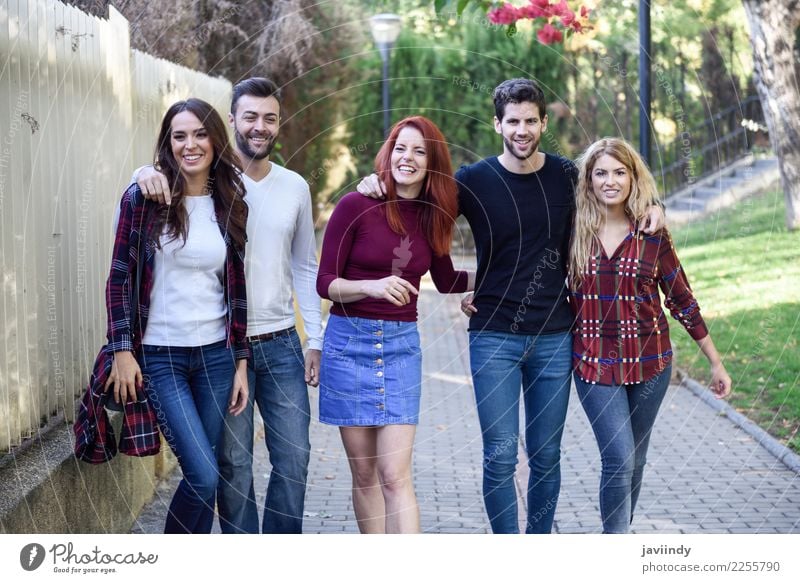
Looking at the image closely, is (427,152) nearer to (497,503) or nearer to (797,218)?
(497,503)

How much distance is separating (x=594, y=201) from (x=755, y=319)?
596 cm

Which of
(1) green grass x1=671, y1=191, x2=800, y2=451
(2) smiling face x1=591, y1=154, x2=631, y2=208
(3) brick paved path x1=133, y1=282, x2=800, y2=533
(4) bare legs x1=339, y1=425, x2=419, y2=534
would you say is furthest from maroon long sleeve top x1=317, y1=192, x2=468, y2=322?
Answer: (1) green grass x1=671, y1=191, x2=800, y2=451

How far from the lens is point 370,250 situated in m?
3.99

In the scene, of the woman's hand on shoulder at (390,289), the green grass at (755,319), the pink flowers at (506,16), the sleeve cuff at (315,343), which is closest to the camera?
the woman's hand on shoulder at (390,289)

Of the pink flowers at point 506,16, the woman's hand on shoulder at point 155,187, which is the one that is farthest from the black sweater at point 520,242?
the pink flowers at point 506,16

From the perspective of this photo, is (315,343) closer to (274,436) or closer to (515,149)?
(274,436)

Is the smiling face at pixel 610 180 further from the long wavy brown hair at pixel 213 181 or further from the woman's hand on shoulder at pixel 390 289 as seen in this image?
the long wavy brown hair at pixel 213 181

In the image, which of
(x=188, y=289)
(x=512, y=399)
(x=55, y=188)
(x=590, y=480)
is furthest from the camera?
(x=590, y=480)

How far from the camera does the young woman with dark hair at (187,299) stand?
12.5 ft

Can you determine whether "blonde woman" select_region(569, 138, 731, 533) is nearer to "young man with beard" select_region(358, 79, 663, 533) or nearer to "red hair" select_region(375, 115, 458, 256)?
"young man with beard" select_region(358, 79, 663, 533)

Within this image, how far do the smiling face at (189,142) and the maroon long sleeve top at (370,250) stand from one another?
0.52 m

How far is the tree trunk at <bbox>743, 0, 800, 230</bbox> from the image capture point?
874cm

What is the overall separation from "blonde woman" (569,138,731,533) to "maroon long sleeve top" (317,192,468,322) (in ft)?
2.04

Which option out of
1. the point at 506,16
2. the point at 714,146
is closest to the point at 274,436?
the point at 506,16
